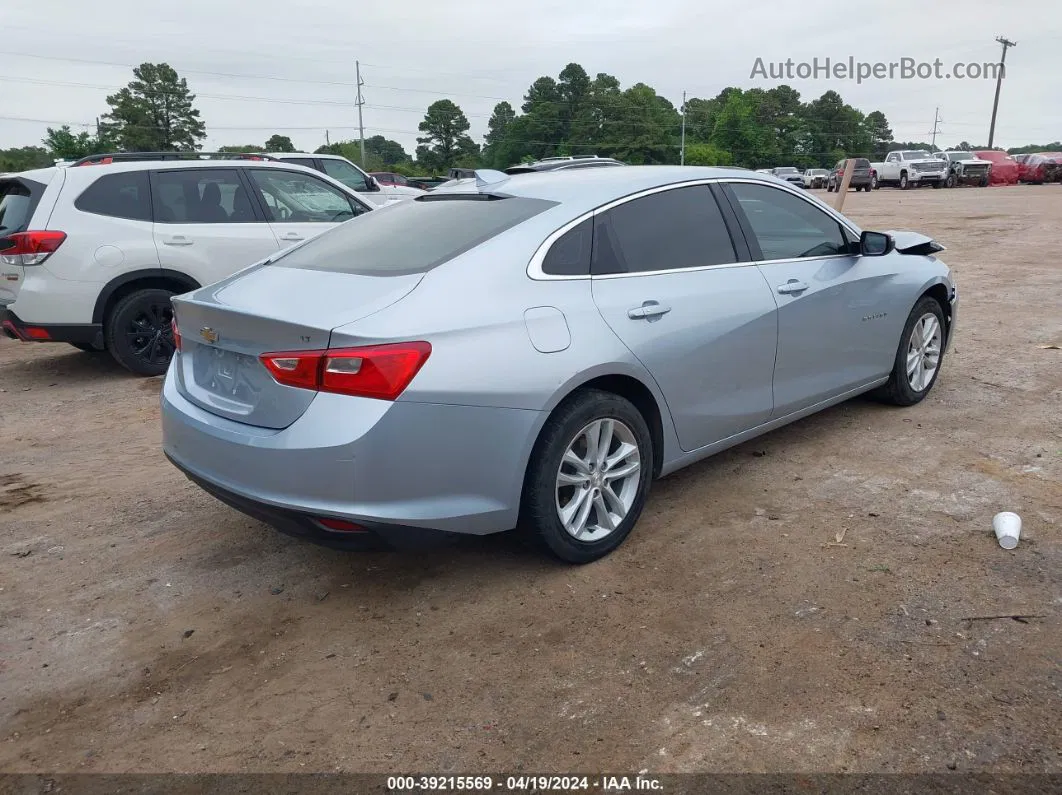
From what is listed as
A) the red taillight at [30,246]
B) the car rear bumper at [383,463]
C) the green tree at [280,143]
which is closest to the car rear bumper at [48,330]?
the red taillight at [30,246]

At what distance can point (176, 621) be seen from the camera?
336 centimetres

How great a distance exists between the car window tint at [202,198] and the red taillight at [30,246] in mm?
868

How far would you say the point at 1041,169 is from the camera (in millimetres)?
43562

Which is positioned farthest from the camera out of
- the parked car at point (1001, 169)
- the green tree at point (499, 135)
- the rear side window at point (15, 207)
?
Result: the green tree at point (499, 135)

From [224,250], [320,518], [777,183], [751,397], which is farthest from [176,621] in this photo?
[224,250]

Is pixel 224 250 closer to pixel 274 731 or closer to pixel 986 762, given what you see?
pixel 274 731

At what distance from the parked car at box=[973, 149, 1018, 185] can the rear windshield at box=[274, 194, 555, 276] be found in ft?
148

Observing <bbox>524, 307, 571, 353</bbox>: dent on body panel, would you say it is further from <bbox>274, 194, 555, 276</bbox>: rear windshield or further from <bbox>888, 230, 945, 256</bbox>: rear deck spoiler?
<bbox>888, 230, 945, 256</bbox>: rear deck spoiler

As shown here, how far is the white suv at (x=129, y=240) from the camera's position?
676 centimetres

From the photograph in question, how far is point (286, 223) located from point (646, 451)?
528cm

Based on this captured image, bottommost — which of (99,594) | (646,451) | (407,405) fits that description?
(99,594)

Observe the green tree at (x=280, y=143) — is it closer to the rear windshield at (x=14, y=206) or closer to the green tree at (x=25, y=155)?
the green tree at (x=25, y=155)

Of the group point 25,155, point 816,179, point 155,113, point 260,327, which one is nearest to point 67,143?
point 25,155

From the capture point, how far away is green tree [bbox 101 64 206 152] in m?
85.1
